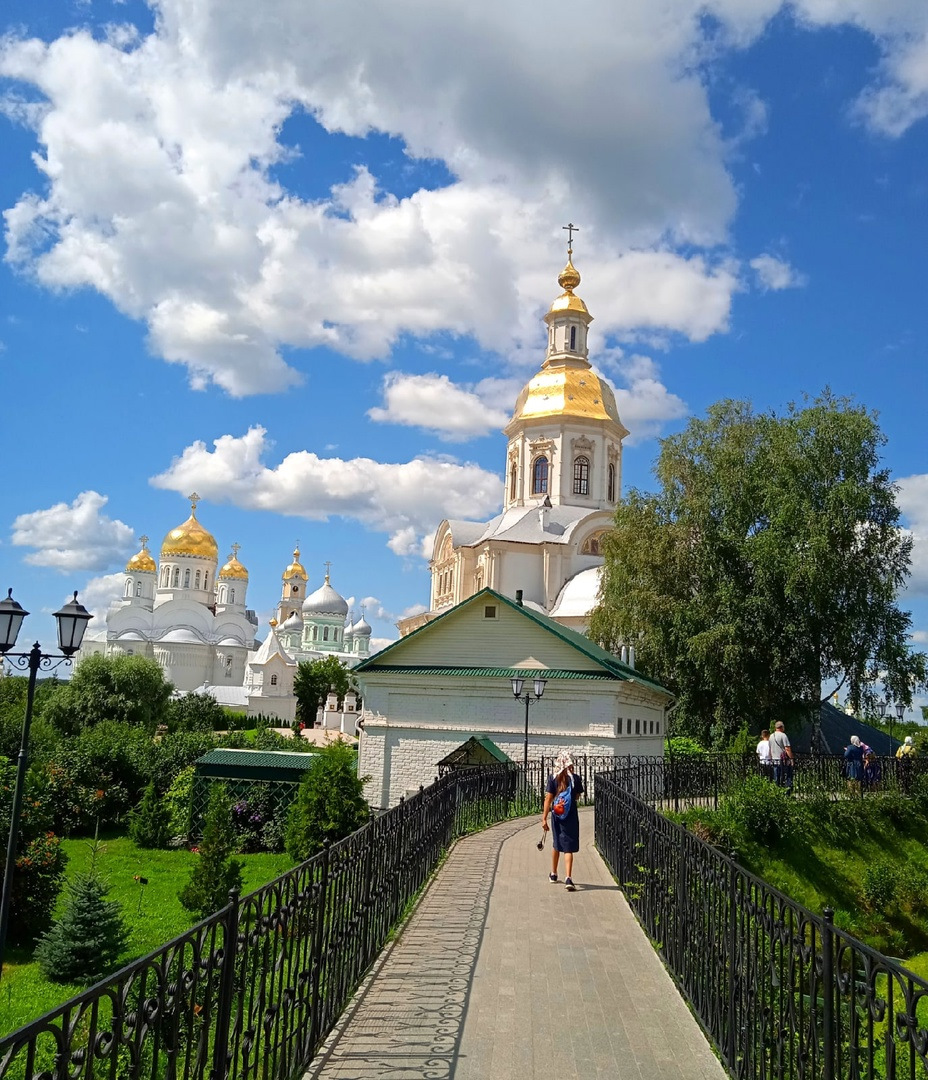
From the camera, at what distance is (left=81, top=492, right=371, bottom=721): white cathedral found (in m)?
70.1

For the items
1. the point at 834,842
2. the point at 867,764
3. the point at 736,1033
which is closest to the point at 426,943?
the point at 736,1033

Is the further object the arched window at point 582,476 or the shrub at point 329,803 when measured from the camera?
the arched window at point 582,476

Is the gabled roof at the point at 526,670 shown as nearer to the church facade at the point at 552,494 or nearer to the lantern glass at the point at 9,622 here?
the lantern glass at the point at 9,622

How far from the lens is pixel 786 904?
14.0 ft

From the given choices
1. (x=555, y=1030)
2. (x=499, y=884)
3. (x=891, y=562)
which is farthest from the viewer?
(x=891, y=562)

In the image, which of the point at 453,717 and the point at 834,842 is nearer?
the point at 834,842

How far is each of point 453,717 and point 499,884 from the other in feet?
42.7

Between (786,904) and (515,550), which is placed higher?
(515,550)

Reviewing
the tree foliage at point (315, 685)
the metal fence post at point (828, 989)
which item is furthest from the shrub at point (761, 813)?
the tree foliage at point (315, 685)

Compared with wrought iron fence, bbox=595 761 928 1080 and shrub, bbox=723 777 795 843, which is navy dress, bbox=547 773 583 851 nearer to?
wrought iron fence, bbox=595 761 928 1080

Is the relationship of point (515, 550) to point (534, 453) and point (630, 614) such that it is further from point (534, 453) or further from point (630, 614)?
point (630, 614)

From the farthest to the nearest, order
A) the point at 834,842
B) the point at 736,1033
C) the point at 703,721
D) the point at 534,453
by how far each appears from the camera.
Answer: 1. the point at 534,453
2. the point at 703,721
3. the point at 834,842
4. the point at 736,1033

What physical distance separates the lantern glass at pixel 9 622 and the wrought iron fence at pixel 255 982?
356 cm

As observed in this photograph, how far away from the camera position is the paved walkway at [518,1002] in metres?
4.88
